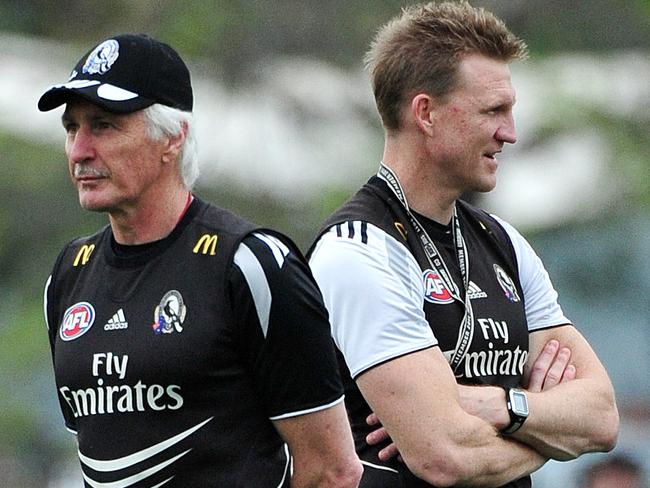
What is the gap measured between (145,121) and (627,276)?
24.8 feet

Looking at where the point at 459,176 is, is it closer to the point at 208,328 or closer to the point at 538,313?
the point at 538,313

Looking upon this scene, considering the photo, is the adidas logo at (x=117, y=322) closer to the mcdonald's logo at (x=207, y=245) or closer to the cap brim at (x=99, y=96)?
the mcdonald's logo at (x=207, y=245)

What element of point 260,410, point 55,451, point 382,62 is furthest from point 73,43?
Answer: point 260,410

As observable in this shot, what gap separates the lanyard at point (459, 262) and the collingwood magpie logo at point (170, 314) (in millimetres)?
899

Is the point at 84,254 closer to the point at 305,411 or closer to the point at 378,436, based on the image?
the point at 305,411

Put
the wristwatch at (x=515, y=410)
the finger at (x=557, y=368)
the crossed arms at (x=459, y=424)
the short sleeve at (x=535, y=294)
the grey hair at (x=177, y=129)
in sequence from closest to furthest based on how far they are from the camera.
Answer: the grey hair at (x=177, y=129) → the crossed arms at (x=459, y=424) → the wristwatch at (x=515, y=410) → the finger at (x=557, y=368) → the short sleeve at (x=535, y=294)

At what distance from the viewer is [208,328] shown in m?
5.05

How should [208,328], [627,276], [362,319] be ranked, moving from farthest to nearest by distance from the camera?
[627,276] < [362,319] < [208,328]

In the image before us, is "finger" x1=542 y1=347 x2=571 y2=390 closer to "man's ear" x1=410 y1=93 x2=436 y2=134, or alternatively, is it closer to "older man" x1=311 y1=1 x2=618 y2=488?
"older man" x1=311 y1=1 x2=618 y2=488

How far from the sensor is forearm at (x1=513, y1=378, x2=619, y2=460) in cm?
553

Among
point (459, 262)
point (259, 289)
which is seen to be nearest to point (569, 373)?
point (459, 262)

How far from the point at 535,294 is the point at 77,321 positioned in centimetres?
156

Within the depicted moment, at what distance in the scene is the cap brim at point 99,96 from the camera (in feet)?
17.0

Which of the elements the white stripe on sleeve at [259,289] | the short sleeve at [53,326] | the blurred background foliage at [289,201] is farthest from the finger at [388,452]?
the blurred background foliage at [289,201]
